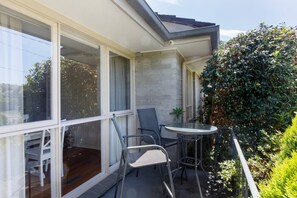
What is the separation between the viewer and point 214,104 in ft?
12.3

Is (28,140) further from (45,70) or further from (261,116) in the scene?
(261,116)

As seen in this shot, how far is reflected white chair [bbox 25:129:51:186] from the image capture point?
6.74 ft

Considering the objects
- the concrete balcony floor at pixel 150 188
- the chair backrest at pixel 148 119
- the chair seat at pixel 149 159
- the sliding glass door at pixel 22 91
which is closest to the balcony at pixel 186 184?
the concrete balcony floor at pixel 150 188

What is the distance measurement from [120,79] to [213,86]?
1.88 meters

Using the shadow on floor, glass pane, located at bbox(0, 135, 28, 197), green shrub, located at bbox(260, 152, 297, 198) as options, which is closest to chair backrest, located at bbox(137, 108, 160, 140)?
the shadow on floor

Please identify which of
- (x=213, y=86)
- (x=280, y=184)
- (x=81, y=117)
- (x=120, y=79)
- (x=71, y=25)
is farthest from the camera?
(x=120, y=79)

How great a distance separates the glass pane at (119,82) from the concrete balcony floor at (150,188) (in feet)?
4.42

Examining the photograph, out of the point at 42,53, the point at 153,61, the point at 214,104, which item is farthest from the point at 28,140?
the point at 214,104

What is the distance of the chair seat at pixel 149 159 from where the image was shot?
221cm

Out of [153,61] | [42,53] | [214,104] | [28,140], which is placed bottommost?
[28,140]

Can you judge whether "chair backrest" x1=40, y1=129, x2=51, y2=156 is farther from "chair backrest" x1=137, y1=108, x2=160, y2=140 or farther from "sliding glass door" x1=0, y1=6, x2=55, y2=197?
"chair backrest" x1=137, y1=108, x2=160, y2=140

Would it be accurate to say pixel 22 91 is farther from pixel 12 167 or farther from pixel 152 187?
pixel 152 187

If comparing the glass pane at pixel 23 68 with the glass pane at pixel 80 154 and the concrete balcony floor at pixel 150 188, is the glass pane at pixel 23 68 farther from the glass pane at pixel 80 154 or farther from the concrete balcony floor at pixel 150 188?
the concrete balcony floor at pixel 150 188

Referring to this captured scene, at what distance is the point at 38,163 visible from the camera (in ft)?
7.32
